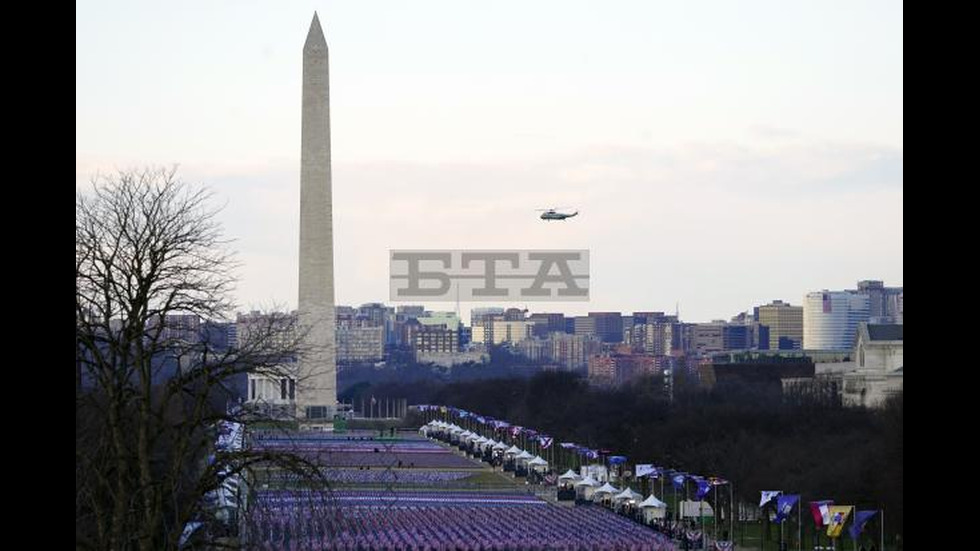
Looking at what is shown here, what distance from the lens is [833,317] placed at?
157500 millimetres

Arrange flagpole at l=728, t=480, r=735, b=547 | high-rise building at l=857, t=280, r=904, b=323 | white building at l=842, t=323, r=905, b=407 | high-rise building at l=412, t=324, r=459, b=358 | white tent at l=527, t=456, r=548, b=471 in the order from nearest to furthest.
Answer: flagpole at l=728, t=480, r=735, b=547 < white tent at l=527, t=456, r=548, b=471 < white building at l=842, t=323, r=905, b=407 < high-rise building at l=857, t=280, r=904, b=323 < high-rise building at l=412, t=324, r=459, b=358

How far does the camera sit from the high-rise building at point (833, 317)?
509ft

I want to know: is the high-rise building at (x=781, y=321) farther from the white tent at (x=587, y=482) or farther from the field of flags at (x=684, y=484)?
the white tent at (x=587, y=482)

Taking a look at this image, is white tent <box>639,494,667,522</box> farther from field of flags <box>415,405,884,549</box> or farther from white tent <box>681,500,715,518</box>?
field of flags <box>415,405,884,549</box>

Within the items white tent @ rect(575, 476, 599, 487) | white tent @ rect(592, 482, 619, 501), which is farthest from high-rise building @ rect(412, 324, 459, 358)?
white tent @ rect(592, 482, 619, 501)

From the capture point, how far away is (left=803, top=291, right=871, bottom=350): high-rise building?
155 metres

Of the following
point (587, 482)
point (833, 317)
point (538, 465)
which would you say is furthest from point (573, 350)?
point (587, 482)

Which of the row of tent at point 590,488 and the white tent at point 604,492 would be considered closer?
the row of tent at point 590,488

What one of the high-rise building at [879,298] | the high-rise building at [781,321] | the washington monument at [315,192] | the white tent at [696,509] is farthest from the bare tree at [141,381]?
the high-rise building at [781,321]

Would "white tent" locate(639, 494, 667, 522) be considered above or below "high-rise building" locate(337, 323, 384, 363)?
below

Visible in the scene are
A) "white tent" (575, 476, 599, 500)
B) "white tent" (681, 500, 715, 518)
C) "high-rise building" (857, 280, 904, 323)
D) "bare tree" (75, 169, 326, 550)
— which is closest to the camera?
"bare tree" (75, 169, 326, 550)
